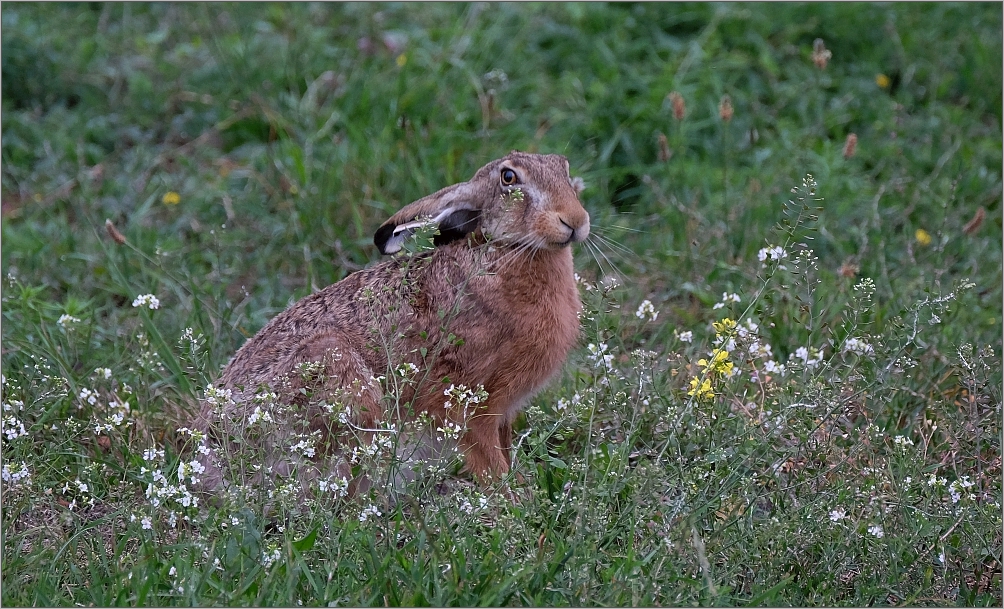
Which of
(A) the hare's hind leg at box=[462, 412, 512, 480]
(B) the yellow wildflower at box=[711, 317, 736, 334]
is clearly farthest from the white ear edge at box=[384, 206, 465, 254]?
(B) the yellow wildflower at box=[711, 317, 736, 334]

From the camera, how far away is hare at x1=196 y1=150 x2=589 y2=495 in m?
4.73

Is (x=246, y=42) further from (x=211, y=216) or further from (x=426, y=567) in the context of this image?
(x=426, y=567)

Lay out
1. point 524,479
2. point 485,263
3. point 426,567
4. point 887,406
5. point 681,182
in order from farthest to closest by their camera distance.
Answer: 1. point 681,182
2. point 887,406
3. point 485,263
4. point 524,479
5. point 426,567

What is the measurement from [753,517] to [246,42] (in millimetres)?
5291

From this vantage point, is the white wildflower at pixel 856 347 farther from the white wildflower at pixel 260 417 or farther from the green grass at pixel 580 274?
the white wildflower at pixel 260 417

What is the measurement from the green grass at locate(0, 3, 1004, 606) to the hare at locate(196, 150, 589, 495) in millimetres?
208

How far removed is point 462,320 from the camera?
16.3 feet

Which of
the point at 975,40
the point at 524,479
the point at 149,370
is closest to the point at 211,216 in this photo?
the point at 149,370

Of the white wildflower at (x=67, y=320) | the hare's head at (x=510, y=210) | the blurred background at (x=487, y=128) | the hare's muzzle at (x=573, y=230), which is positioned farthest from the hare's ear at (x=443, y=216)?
the white wildflower at (x=67, y=320)

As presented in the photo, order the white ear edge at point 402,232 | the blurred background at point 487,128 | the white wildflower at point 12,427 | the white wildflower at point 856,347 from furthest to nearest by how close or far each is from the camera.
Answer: the blurred background at point 487,128
the white ear edge at point 402,232
the white wildflower at point 856,347
the white wildflower at point 12,427

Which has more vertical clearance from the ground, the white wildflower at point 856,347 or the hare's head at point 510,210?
the hare's head at point 510,210

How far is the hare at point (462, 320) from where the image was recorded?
4.73m

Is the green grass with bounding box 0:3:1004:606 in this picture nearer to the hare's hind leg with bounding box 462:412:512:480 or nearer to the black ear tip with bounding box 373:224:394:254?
the hare's hind leg with bounding box 462:412:512:480

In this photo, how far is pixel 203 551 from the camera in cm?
392
